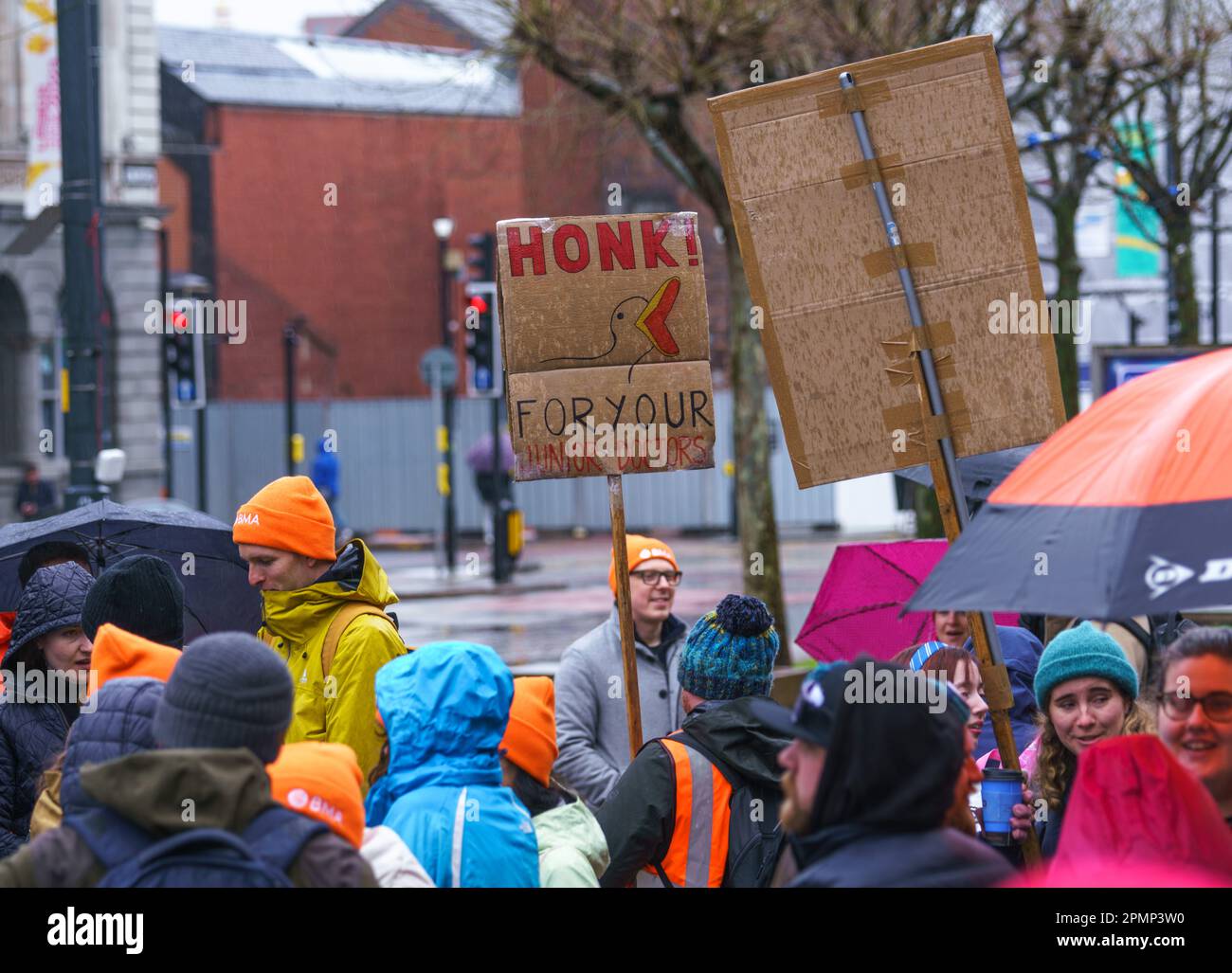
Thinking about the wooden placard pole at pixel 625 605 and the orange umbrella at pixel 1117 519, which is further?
the wooden placard pole at pixel 625 605

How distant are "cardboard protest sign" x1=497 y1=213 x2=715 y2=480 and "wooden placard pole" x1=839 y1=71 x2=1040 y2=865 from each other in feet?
2.59

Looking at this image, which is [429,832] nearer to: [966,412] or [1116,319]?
[966,412]

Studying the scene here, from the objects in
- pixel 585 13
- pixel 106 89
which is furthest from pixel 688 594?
pixel 106 89

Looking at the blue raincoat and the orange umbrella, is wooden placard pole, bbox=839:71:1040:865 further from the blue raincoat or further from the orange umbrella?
the blue raincoat

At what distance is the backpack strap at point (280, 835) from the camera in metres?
2.90

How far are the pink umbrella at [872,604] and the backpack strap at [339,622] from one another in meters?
1.81

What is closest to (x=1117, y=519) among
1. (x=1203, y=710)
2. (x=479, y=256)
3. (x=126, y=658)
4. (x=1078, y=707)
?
(x=1203, y=710)

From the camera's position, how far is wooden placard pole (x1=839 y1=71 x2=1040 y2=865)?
14.4 ft

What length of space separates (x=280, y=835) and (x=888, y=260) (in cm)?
234

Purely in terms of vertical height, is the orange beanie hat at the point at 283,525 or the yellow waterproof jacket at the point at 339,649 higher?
the orange beanie hat at the point at 283,525

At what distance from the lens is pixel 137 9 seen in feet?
117
